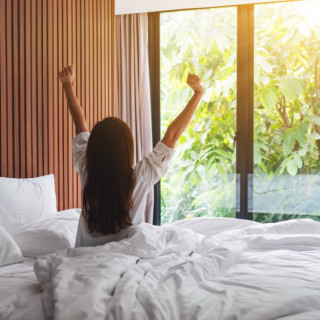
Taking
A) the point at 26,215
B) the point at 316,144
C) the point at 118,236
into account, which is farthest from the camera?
the point at 316,144

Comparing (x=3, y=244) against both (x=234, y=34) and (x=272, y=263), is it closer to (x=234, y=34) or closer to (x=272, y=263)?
(x=272, y=263)

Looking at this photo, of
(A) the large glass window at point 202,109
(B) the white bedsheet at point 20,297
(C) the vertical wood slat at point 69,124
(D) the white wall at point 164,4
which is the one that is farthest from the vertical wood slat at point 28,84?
(A) the large glass window at point 202,109

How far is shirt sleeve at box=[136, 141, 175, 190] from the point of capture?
1.85 meters

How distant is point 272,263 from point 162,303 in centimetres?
66

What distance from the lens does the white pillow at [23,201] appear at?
232cm

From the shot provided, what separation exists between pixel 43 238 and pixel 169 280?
1.00 metres

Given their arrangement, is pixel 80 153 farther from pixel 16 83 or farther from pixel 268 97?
pixel 268 97

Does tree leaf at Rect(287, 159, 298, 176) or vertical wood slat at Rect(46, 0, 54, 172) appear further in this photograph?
tree leaf at Rect(287, 159, 298, 176)

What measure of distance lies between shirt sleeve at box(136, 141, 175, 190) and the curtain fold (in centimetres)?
279

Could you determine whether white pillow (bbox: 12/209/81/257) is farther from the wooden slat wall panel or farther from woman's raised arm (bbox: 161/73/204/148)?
woman's raised arm (bbox: 161/73/204/148)

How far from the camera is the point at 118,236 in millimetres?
1906

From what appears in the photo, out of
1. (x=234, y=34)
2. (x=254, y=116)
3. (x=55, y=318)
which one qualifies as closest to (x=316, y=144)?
(x=254, y=116)

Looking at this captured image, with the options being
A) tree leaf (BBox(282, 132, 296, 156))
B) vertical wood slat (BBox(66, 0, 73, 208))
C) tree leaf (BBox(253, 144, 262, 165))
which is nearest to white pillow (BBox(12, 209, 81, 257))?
vertical wood slat (BBox(66, 0, 73, 208))

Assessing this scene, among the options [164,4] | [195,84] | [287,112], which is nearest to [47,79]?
[195,84]
